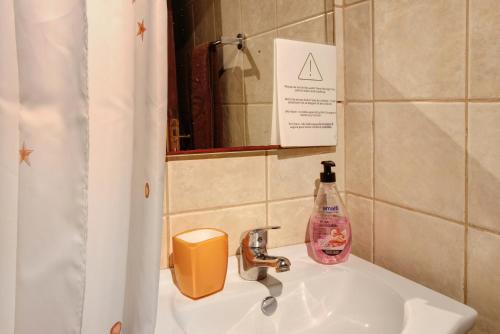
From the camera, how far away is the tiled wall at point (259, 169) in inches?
33.5

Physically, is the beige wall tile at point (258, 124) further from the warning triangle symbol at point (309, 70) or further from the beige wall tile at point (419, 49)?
the beige wall tile at point (419, 49)

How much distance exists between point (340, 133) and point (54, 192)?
678mm

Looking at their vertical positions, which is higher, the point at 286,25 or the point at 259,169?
the point at 286,25

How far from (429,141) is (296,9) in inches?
16.0

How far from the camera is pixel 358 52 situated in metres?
0.94

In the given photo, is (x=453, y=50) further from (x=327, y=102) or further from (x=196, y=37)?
(x=196, y=37)

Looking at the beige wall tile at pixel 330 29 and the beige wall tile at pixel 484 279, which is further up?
the beige wall tile at pixel 330 29

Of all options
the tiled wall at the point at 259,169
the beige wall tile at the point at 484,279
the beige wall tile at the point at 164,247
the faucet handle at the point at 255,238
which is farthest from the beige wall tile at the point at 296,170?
the beige wall tile at the point at 484,279

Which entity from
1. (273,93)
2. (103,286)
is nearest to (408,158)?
(273,93)

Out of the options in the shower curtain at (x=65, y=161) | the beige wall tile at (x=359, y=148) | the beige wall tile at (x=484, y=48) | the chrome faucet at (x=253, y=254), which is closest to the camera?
the shower curtain at (x=65, y=161)

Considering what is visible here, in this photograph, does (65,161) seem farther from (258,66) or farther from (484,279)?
(484,279)

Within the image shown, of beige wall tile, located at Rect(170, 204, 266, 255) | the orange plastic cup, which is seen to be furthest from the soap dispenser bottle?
the orange plastic cup

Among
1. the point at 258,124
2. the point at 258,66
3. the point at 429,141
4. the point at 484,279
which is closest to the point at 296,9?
the point at 258,66

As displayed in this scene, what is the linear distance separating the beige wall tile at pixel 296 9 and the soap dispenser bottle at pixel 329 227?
322 millimetres
